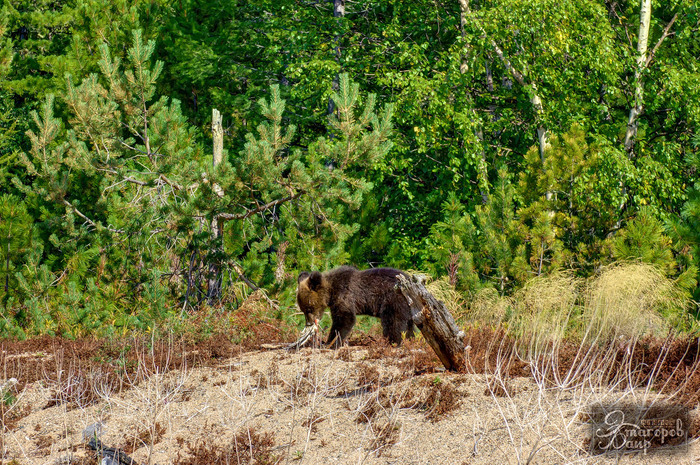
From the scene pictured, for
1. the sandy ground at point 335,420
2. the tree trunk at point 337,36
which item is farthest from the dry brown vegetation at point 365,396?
the tree trunk at point 337,36

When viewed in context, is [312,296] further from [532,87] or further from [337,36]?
[337,36]

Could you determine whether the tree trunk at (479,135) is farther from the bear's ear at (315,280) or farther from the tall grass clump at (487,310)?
the bear's ear at (315,280)

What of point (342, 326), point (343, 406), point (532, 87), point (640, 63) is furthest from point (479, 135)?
→ point (343, 406)

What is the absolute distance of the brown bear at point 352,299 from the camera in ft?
31.9

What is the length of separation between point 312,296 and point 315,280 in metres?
0.30

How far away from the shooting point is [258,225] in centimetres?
1331

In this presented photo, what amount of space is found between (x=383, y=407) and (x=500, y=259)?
766 centimetres

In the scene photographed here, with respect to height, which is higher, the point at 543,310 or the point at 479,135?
the point at 479,135

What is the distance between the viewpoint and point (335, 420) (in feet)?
22.8

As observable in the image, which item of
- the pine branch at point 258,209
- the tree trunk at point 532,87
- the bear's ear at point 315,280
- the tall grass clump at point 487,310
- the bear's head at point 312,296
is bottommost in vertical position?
the tall grass clump at point 487,310

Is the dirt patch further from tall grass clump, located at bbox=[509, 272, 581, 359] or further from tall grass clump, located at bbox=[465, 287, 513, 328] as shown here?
Result: tall grass clump, located at bbox=[465, 287, 513, 328]

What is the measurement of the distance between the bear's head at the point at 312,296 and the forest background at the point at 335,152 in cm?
200

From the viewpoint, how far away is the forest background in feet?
40.8

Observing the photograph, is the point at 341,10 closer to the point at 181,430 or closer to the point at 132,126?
the point at 132,126
